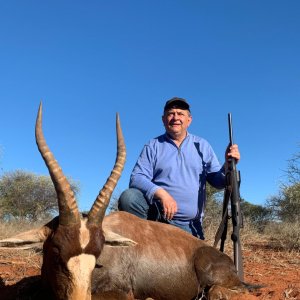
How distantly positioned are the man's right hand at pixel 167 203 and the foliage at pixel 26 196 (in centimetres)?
1763

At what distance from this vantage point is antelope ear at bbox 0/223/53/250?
12.1ft

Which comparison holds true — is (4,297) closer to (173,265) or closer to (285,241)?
(173,265)

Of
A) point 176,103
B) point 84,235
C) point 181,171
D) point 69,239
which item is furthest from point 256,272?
point 69,239

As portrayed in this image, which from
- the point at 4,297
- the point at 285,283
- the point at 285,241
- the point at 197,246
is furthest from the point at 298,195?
the point at 4,297

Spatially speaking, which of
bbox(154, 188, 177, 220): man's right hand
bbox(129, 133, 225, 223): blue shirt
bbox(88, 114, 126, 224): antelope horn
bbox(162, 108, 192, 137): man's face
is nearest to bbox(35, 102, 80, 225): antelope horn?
bbox(88, 114, 126, 224): antelope horn

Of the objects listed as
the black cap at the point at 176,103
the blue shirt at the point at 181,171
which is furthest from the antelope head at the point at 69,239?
the black cap at the point at 176,103

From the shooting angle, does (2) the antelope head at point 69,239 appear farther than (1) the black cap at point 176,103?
No

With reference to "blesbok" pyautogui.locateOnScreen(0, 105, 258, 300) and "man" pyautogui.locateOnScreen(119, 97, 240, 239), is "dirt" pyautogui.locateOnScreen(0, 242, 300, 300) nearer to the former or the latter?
"blesbok" pyautogui.locateOnScreen(0, 105, 258, 300)

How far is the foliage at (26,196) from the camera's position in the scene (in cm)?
2316

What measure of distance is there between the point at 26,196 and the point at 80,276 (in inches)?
885

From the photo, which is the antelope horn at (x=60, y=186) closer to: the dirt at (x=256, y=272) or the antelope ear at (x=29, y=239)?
the antelope ear at (x=29, y=239)

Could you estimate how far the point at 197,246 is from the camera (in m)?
5.01

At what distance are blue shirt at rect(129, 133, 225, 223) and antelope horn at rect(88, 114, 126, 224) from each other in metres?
1.59

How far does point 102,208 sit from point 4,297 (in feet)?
5.45
